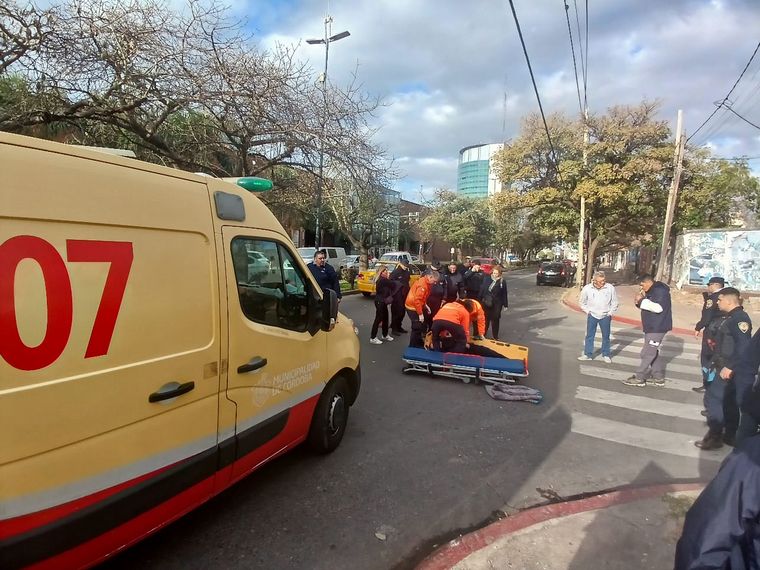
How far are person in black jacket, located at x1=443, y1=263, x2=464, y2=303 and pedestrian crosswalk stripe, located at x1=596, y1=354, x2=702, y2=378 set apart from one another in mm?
3269

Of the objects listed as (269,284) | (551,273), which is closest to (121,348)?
(269,284)

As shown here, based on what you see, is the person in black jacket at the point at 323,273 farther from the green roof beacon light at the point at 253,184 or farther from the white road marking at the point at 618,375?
the green roof beacon light at the point at 253,184

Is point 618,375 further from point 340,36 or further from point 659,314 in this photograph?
point 340,36

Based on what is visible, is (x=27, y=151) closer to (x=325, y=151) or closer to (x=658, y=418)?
(x=658, y=418)

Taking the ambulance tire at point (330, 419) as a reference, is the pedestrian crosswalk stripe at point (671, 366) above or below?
below

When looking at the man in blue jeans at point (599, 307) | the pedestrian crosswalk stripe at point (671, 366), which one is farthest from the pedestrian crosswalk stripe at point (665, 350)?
the man in blue jeans at point (599, 307)

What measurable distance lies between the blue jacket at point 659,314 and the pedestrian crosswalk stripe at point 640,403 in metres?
1.10

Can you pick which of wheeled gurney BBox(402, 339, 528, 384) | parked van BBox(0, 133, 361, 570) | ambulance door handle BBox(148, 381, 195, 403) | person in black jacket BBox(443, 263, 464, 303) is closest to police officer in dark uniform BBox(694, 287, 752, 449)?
wheeled gurney BBox(402, 339, 528, 384)

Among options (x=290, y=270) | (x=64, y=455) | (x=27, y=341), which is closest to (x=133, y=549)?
(x=64, y=455)

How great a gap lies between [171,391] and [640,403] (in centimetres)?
573

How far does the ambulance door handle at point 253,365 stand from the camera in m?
2.79

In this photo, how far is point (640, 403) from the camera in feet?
19.3

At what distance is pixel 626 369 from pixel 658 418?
7.64 feet

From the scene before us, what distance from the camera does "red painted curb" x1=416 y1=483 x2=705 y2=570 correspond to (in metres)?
2.73
